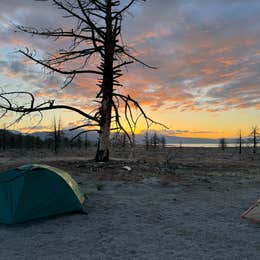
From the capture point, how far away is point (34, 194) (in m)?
7.02

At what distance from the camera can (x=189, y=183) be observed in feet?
43.6

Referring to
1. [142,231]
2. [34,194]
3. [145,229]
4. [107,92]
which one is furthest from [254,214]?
[107,92]

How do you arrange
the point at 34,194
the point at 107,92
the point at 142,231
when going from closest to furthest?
the point at 142,231 → the point at 34,194 → the point at 107,92

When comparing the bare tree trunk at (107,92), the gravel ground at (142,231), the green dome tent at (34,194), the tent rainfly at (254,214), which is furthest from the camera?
the bare tree trunk at (107,92)

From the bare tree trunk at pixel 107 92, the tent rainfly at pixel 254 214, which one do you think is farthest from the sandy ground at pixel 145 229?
the bare tree trunk at pixel 107 92

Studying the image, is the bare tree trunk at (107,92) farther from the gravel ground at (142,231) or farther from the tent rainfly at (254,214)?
the tent rainfly at (254,214)

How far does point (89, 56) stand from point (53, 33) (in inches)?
100

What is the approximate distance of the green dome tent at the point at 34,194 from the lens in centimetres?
678

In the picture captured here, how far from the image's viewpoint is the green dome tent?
6.78 m

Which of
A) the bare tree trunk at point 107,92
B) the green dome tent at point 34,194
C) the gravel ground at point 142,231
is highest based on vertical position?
the bare tree trunk at point 107,92

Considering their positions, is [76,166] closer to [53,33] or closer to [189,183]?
[189,183]

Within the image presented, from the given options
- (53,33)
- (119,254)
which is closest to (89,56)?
(53,33)

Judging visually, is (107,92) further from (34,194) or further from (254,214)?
(254,214)

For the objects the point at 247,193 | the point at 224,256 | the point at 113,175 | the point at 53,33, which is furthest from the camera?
the point at 53,33
